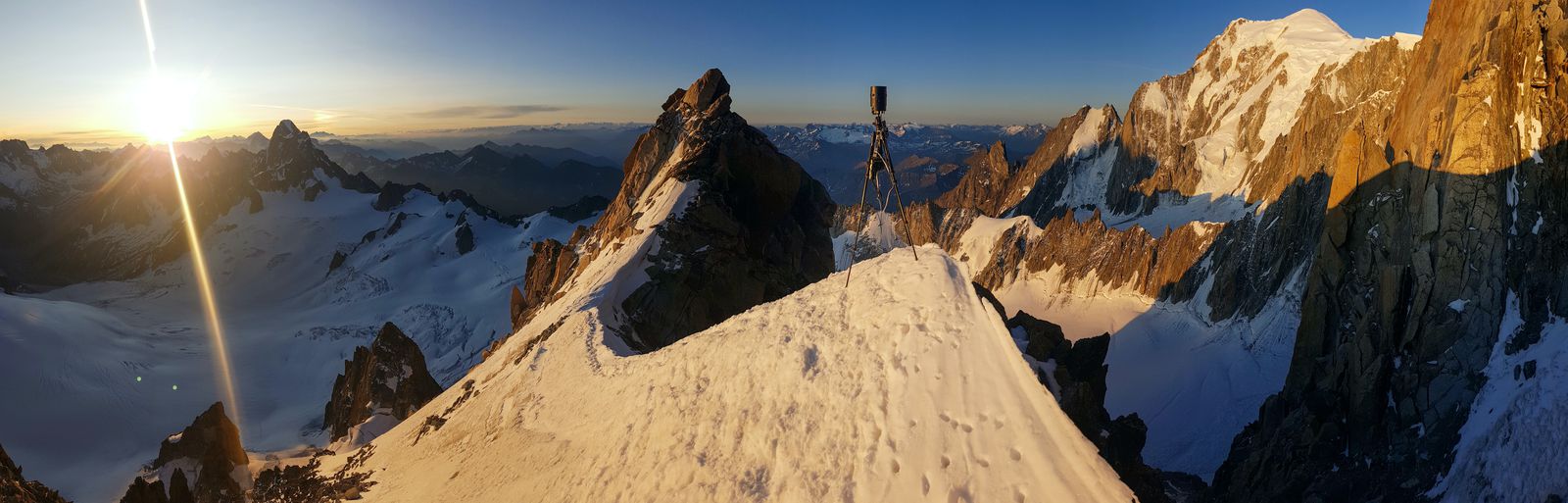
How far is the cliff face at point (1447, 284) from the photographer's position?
22859 millimetres

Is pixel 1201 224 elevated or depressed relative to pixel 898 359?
depressed

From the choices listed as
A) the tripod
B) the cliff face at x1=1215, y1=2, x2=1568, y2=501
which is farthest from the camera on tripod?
the cliff face at x1=1215, y1=2, x2=1568, y2=501

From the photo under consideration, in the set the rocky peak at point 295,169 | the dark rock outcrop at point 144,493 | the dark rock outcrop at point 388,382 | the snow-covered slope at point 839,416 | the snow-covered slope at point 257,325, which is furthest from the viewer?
the rocky peak at point 295,169

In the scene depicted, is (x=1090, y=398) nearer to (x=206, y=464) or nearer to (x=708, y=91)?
(x=708, y=91)

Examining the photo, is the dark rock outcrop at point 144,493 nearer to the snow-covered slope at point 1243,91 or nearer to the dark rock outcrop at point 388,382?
the dark rock outcrop at point 388,382

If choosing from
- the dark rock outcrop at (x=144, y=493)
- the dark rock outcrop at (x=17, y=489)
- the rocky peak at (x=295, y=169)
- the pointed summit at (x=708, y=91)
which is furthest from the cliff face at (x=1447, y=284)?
the rocky peak at (x=295, y=169)

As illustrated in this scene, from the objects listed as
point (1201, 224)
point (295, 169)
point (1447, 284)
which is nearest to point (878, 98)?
point (1447, 284)

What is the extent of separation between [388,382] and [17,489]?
2836 cm

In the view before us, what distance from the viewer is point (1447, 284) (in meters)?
26.3

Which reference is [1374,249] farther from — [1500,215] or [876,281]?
[876,281]

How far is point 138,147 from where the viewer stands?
196375mm

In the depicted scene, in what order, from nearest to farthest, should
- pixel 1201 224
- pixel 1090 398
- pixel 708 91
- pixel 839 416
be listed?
1. pixel 839 416
2. pixel 1090 398
3. pixel 708 91
4. pixel 1201 224

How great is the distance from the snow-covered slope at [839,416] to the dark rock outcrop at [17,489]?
32.5 feet

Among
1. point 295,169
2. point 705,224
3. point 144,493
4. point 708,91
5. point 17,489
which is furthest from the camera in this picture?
point 295,169
